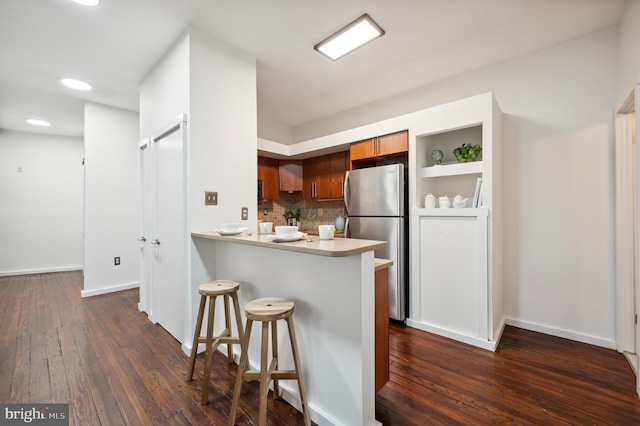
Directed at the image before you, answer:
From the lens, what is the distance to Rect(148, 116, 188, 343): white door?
7.84 feet

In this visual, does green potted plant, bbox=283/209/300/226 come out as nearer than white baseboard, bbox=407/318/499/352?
No

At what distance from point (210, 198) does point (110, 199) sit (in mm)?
2767

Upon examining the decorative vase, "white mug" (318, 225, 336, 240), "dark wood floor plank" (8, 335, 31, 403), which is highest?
the decorative vase

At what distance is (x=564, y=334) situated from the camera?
102 inches

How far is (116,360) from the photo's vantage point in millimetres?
2211

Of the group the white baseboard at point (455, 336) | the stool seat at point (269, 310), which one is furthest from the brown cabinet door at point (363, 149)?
the stool seat at point (269, 310)

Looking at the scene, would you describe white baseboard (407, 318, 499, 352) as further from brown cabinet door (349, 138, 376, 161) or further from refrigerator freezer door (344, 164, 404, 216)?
brown cabinet door (349, 138, 376, 161)

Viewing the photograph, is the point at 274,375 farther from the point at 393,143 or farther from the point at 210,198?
the point at 393,143

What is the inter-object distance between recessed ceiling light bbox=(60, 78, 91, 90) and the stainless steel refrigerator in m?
3.42

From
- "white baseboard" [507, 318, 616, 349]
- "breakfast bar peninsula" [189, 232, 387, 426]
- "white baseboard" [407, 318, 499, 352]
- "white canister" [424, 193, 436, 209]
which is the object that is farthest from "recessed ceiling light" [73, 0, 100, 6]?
"white baseboard" [507, 318, 616, 349]

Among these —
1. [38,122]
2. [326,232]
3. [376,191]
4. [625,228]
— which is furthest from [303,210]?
[38,122]

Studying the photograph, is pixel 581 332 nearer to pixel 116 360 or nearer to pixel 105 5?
pixel 116 360

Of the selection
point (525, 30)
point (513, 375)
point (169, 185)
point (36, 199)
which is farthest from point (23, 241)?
point (525, 30)

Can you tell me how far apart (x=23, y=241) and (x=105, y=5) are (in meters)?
5.50
